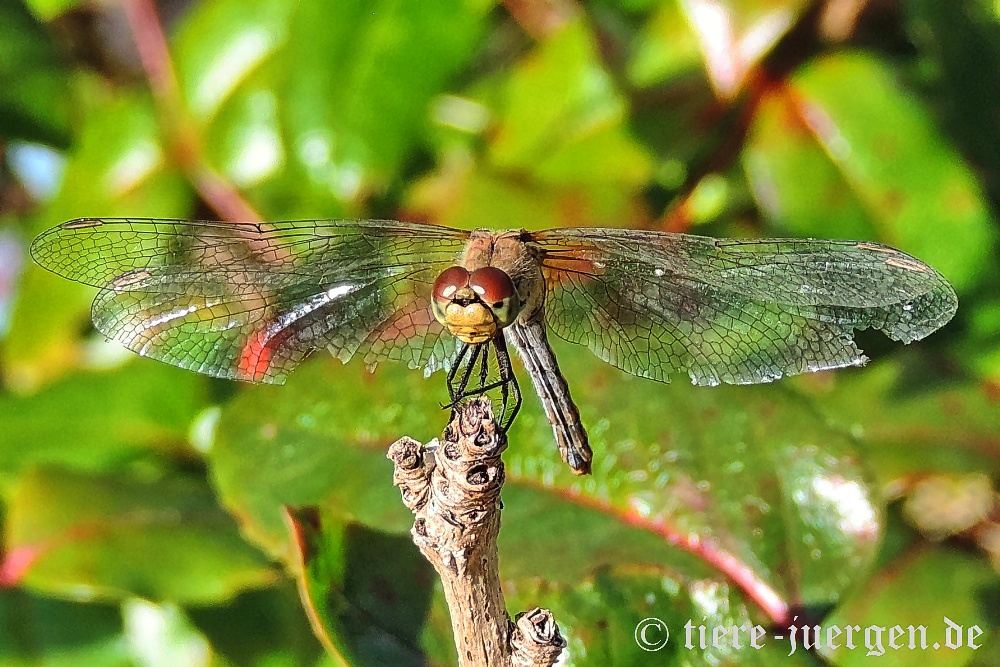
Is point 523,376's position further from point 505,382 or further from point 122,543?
point 122,543

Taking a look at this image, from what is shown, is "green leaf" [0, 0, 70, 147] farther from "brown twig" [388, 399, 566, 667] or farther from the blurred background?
"brown twig" [388, 399, 566, 667]

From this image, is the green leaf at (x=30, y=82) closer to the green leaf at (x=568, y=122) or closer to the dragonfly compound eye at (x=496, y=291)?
the green leaf at (x=568, y=122)

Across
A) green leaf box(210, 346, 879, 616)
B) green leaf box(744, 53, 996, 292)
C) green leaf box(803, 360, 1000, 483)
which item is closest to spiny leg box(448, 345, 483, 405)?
green leaf box(210, 346, 879, 616)

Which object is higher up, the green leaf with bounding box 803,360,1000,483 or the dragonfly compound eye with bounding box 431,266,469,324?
the green leaf with bounding box 803,360,1000,483

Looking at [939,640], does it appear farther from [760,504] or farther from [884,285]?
[884,285]

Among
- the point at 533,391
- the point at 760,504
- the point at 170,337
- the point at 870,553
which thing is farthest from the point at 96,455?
the point at 870,553
